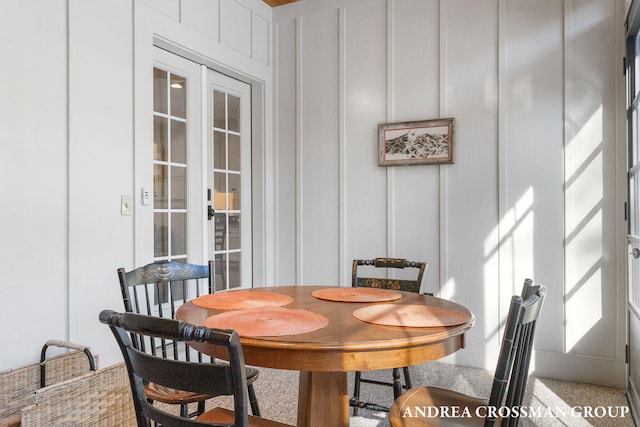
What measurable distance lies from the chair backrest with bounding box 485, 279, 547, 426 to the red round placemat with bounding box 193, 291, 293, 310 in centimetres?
91

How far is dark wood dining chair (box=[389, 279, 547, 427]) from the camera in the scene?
1.19m

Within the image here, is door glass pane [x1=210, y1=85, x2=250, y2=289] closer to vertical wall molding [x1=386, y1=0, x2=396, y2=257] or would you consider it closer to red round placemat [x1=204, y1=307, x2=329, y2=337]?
vertical wall molding [x1=386, y1=0, x2=396, y2=257]

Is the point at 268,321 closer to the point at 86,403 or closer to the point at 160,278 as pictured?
the point at 160,278

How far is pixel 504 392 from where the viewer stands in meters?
1.24

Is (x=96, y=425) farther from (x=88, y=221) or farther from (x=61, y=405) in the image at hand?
(x=88, y=221)

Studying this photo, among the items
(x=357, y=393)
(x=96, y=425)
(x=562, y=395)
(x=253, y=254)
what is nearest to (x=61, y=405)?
(x=96, y=425)

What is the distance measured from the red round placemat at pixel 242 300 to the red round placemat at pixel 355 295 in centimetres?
19

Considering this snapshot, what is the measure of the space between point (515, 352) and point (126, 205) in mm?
2379

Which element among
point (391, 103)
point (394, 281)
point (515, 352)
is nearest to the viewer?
point (515, 352)

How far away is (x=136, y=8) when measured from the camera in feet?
9.24

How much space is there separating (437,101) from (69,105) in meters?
2.64

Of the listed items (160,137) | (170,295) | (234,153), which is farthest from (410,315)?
(234,153)

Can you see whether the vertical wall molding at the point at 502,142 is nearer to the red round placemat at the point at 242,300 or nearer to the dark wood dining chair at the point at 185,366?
the red round placemat at the point at 242,300

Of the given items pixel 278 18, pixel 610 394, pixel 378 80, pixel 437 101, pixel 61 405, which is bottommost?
pixel 610 394
